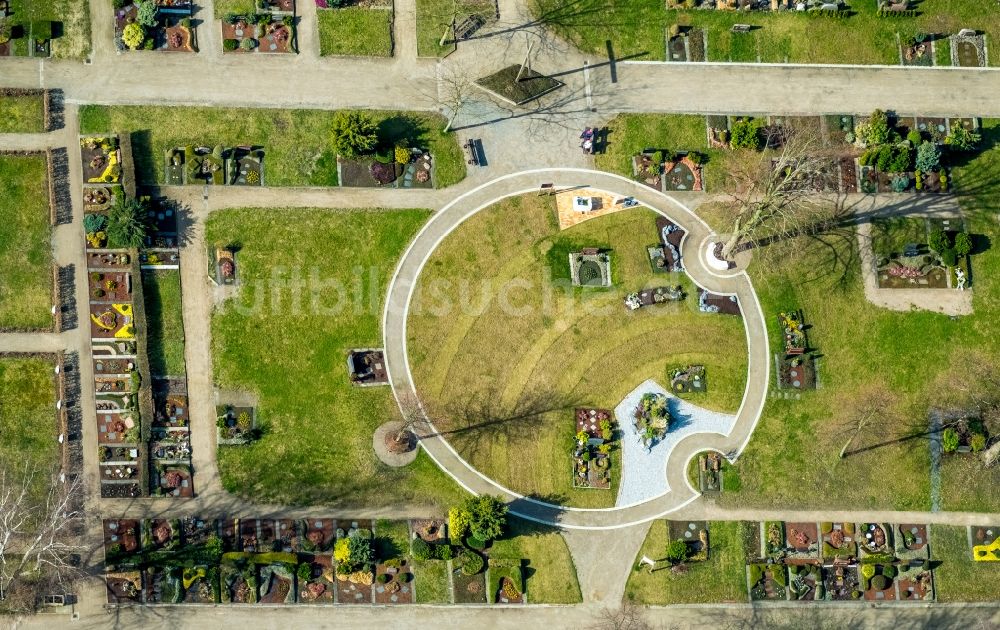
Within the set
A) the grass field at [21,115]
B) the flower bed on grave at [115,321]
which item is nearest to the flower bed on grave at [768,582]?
the flower bed on grave at [115,321]

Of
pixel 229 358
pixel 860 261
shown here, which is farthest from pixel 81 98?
pixel 860 261

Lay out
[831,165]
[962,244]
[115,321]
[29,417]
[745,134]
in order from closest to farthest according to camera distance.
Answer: [29,417]
[115,321]
[745,134]
[962,244]
[831,165]

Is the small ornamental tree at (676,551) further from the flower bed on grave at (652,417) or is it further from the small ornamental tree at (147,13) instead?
the small ornamental tree at (147,13)

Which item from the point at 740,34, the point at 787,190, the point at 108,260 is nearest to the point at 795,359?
the point at 787,190

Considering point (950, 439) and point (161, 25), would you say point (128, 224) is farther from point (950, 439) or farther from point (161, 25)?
point (950, 439)

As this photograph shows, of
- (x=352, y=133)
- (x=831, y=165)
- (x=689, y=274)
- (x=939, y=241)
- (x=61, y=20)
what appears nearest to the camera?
(x=352, y=133)

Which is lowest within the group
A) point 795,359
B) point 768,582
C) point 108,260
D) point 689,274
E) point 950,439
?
point 768,582

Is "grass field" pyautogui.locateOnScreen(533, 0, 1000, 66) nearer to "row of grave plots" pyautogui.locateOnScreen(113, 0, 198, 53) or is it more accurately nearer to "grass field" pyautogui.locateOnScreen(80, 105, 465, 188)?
"grass field" pyautogui.locateOnScreen(80, 105, 465, 188)

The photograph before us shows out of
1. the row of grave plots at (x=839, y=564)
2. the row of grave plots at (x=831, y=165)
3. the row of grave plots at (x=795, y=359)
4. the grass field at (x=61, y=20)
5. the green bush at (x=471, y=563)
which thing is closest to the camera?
the green bush at (x=471, y=563)
